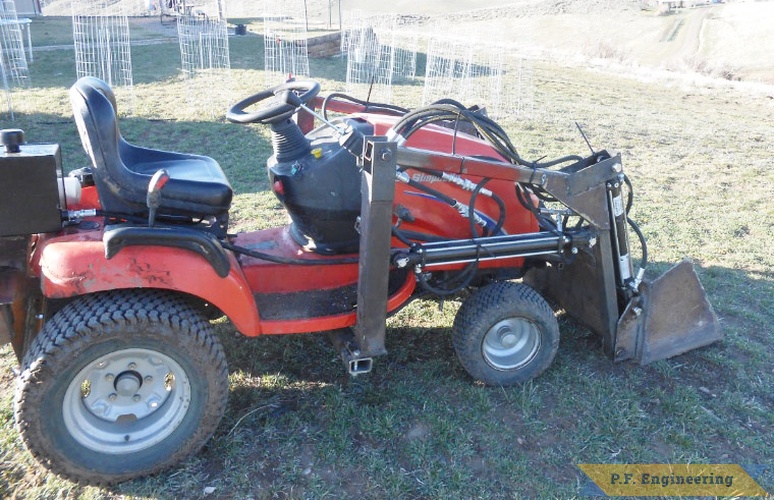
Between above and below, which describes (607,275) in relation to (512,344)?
above

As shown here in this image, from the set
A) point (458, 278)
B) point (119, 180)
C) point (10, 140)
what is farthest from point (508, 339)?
point (10, 140)

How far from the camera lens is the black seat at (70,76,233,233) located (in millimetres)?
2676

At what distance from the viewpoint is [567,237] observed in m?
3.36

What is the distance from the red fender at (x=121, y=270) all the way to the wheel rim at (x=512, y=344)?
1410 millimetres

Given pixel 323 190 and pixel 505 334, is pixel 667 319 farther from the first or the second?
pixel 323 190

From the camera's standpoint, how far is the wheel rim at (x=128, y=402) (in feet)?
8.66

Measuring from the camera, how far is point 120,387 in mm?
2682

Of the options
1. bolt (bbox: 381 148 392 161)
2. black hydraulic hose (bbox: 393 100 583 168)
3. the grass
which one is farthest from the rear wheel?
black hydraulic hose (bbox: 393 100 583 168)

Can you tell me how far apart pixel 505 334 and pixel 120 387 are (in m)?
1.91

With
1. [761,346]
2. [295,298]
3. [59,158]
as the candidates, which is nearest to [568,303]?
[761,346]

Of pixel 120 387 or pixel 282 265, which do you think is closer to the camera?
pixel 120 387

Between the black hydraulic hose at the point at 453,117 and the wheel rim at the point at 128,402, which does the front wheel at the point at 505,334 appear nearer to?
the black hydraulic hose at the point at 453,117

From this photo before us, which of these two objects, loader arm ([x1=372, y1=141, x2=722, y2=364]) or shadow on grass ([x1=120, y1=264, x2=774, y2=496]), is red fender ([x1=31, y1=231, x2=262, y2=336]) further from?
loader arm ([x1=372, y1=141, x2=722, y2=364])

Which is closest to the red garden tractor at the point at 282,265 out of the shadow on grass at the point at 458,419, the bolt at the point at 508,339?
the bolt at the point at 508,339
